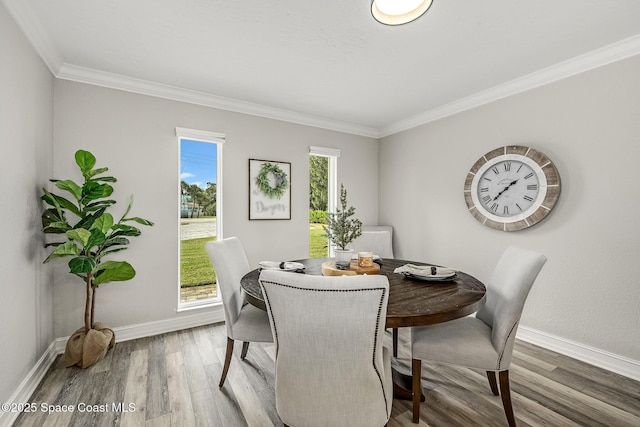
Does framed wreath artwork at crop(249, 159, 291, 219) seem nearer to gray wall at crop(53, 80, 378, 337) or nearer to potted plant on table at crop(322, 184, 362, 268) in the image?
gray wall at crop(53, 80, 378, 337)

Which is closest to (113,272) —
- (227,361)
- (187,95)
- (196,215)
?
(196,215)

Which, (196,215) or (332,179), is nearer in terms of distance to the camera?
(196,215)

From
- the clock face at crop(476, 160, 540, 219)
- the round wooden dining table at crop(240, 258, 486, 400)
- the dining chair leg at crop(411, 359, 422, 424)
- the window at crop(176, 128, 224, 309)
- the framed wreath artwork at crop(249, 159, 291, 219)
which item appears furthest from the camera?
the framed wreath artwork at crop(249, 159, 291, 219)

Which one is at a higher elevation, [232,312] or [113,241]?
[113,241]

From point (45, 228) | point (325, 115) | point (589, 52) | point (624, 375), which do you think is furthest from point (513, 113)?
point (45, 228)

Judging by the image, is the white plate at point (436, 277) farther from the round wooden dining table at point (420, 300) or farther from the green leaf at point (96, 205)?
the green leaf at point (96, 205)

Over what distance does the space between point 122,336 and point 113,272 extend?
0.86 m

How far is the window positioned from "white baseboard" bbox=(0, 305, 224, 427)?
14 centimetres

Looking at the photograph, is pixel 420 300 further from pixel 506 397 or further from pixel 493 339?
pixel 506 397

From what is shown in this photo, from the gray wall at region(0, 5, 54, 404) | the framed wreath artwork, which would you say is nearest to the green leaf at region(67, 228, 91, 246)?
the gray wall at region(0, 5, 54, 404)

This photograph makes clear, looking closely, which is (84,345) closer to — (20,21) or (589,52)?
(20,21)

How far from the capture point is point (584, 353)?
2455 mm

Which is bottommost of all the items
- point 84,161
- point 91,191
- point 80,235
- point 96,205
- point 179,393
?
point 179,393

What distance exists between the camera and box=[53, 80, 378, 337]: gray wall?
2629mm
